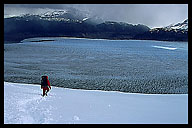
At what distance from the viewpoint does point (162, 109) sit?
28.2ft

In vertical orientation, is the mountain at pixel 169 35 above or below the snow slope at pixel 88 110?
above

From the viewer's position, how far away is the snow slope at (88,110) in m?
6.93

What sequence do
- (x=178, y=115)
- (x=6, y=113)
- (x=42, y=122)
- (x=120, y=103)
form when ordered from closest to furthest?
(x=42, y=122) → (x=6, y=113) → (x=178, y=115) → (x=120, y=103)

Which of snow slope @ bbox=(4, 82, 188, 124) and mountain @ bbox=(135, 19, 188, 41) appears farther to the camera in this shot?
mountain @ bbox=(135, 19, 188, 41)

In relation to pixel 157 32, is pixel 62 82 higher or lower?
lower

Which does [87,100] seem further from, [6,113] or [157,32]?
[157,32]

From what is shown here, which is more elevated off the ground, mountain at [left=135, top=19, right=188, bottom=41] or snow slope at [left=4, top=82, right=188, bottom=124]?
mountain at [left=135, top=19, right=188, bottom=41]

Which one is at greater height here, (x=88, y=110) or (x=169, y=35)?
(x=169, y=35)

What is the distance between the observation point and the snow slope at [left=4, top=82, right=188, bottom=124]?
6934mm

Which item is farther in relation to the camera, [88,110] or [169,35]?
[169,35]

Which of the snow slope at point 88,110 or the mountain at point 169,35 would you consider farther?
the mountain at point 169,35

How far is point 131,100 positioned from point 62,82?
672 cm

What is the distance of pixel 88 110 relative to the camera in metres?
7.99
